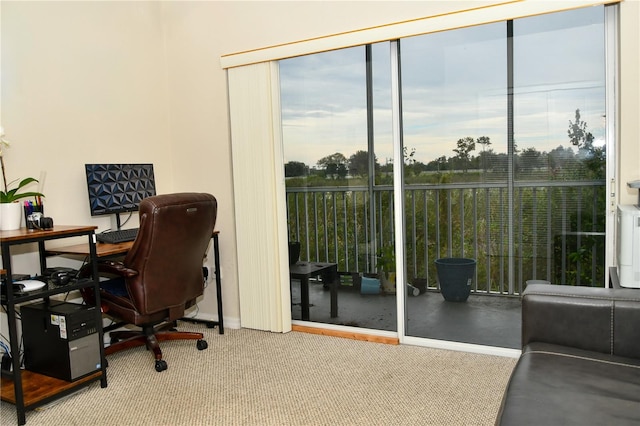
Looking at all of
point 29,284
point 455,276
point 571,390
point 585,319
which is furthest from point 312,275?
point 571,390

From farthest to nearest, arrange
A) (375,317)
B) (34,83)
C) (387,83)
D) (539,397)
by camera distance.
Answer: (375,317) < (387,83) < (34,83) < (539,397)

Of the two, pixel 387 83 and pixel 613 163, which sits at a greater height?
pixel 387 83

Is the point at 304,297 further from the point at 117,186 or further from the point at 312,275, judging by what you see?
the point at 117,186

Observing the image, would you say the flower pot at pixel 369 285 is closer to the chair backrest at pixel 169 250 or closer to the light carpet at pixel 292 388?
the light carpet at pixel 292 388

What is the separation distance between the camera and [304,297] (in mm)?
3637

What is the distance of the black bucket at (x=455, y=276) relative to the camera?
121 inches

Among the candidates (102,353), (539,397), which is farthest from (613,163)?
(102,353)

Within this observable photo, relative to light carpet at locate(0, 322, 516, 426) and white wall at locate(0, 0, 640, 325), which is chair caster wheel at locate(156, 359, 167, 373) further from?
white wall at locate(0, 0, 640, 325)

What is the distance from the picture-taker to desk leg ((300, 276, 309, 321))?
11.9 ft

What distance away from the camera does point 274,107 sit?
3.43 m

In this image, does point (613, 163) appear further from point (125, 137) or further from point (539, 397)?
point (125, 137)

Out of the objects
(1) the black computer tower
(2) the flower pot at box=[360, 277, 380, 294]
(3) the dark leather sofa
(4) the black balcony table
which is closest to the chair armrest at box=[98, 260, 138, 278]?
(1) the black computer tower

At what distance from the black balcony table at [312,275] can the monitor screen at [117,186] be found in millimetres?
1168

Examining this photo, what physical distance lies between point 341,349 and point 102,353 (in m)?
1.40
